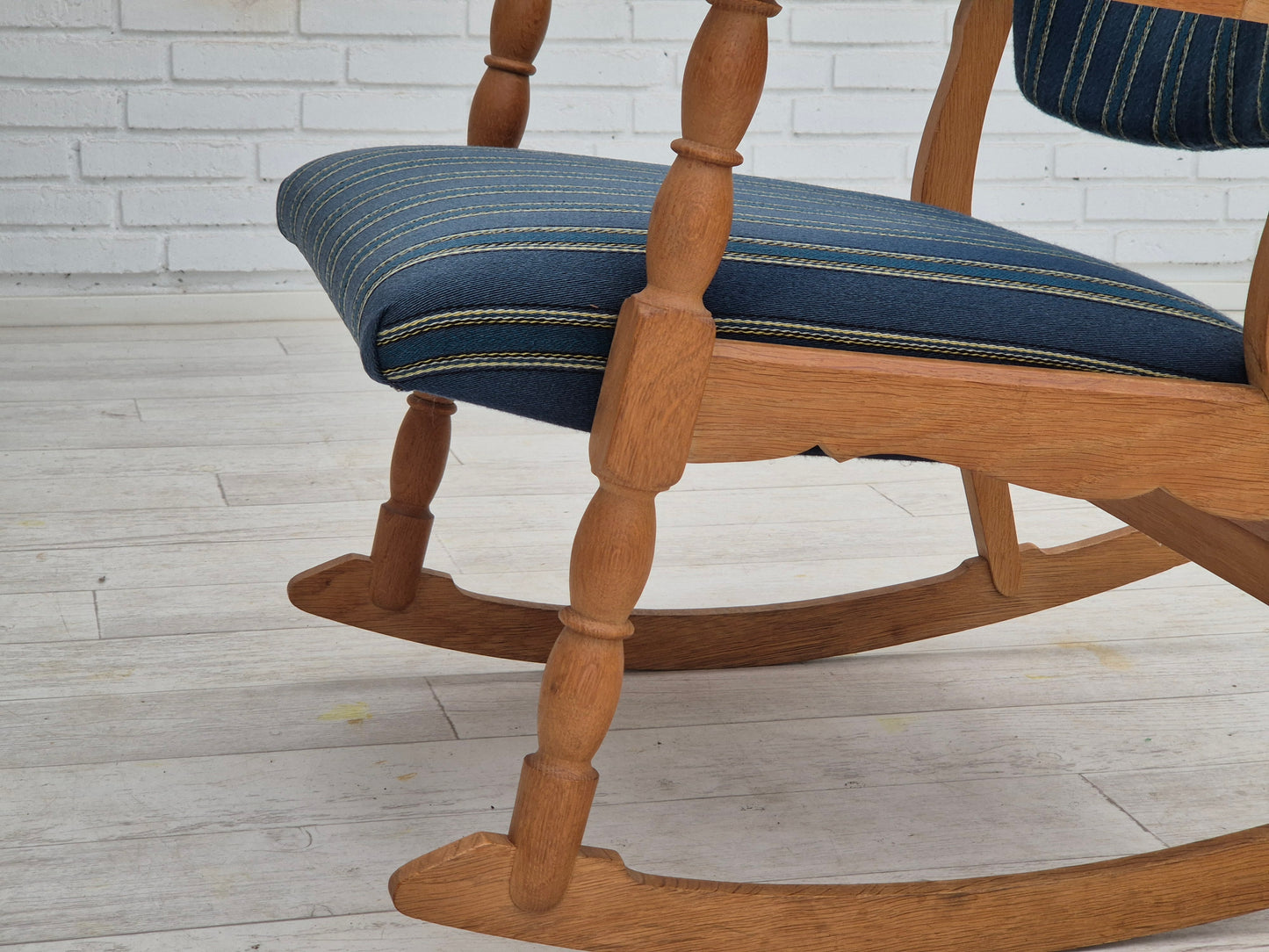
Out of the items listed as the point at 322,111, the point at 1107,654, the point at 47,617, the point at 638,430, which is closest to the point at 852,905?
the point at 638,430

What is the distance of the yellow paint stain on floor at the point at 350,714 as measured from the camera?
1030 millimetres

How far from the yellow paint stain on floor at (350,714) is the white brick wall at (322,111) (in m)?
1.36

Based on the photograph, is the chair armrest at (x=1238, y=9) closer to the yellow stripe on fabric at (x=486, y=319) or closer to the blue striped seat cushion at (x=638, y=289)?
the blue striped seat cushion at (x=638, y=289)

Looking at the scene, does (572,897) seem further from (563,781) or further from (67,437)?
(67,437)

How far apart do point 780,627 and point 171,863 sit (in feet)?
1.66

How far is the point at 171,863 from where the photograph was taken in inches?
32.7

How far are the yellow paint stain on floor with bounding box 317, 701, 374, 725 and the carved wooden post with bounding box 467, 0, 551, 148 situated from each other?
1.40ft

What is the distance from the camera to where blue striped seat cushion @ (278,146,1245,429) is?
0.63m

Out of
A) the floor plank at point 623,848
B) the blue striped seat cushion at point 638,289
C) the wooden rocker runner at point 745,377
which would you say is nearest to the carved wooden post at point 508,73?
the wooden rocker runner at point 745,377

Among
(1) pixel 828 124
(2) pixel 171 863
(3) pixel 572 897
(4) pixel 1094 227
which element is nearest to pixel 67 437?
(2) pixel 171 863

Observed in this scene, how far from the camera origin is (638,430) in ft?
2.09

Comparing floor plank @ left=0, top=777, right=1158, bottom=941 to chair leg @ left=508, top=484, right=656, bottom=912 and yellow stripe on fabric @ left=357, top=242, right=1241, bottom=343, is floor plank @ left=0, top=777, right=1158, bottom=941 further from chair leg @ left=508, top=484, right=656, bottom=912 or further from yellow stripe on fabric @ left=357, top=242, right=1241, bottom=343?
yellow stripe on fabric @ left=357, top=242, right=1241, bottom=343

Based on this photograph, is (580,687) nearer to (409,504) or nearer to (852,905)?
(852,905)

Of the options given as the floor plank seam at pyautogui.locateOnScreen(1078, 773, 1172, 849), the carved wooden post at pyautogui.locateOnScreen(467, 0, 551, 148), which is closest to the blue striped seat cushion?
the carved wooden post at pyautogui.locateOnScreen(467, 0, 551, 148)
